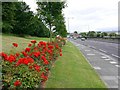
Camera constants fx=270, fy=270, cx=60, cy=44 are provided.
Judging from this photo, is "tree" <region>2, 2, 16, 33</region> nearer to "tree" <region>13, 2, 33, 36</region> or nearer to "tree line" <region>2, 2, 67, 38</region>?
"tree line" <region>2, 2, 67, 38</region>

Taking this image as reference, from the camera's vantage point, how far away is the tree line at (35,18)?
22.4m

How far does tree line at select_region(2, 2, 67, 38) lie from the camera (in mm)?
22406

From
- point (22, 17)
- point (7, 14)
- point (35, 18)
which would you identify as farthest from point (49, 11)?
point (22, 17)

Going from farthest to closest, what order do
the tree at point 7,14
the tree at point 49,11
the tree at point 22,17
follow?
1. the tree at point 22,17
2. the tree at point 7,14
3. the tree at point 49,11

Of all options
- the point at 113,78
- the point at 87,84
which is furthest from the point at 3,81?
the point at 113,78

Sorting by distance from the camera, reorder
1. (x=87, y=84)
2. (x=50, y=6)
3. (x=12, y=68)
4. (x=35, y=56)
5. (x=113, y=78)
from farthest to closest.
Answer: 1. (x=50, y=6)
2. (x=113, y=78)
3. (x=87, y=84)
4. (x=35, y=56)
5. (x=12, y=68)

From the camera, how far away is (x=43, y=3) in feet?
74.1

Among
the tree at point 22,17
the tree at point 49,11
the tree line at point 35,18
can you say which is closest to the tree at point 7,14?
the tree line at point 35,18

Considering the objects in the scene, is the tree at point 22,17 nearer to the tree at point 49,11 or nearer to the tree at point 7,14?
the tree at point 7,14

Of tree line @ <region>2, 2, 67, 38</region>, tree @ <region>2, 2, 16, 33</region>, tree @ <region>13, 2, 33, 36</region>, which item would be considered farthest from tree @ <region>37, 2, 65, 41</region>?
tree @ <region>13, 2, 33, 36</region>

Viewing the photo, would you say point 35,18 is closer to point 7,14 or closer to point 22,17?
point 7,14

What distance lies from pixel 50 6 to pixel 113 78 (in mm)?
11165

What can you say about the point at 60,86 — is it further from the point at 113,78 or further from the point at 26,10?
the point at 26,10

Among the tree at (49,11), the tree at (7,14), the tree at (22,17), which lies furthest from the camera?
the tree at (22,17)
